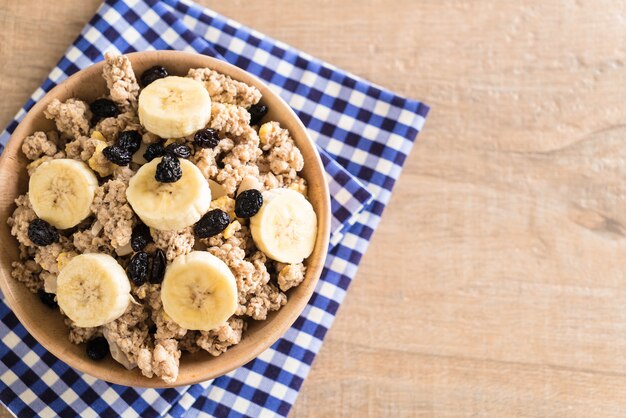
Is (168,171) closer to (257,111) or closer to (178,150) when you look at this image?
(178,150)

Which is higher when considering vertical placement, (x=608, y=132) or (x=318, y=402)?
(x=608, y=132)

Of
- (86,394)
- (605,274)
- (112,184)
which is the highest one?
(112,184)

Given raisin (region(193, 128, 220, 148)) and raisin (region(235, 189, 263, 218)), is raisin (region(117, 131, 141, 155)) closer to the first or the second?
raisin (region(193, 128, 220, 148))

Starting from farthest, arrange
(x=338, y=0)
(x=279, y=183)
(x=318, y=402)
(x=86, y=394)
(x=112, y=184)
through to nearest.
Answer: (x=338, y=0) → (x=318, y=402) → (x=86, y=394) → (x=279, y=183) → (x=112, y=184)

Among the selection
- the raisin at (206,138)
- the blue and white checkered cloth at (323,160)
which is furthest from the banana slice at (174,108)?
the blue and white checkered cloth at (323,160)

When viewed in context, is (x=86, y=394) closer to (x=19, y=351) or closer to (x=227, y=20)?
(x=19, y=351)

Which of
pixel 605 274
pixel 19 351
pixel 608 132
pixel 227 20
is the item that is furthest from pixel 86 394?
pixel 608 132

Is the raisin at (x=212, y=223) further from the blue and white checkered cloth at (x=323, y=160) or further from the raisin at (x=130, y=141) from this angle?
the blue and white checkered cloth at (x=323, y=160)

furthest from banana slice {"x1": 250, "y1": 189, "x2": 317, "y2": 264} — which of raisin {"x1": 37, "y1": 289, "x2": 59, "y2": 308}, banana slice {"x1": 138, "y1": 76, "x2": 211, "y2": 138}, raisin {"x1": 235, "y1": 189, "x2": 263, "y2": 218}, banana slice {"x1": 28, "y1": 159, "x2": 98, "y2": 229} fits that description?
raisin {"x1": 37, "y1": 289, "x2": 59, "y2": 308}

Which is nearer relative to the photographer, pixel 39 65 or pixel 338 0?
pixel 39 65
